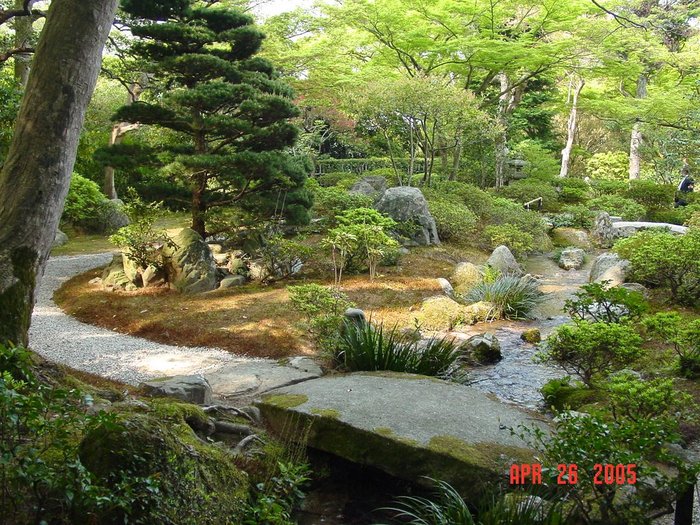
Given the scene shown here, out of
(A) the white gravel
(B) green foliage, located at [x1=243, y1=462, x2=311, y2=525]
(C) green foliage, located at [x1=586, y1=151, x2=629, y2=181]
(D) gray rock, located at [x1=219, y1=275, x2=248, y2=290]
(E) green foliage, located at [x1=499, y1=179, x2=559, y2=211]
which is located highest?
(C) green foliage, located at [x1=586, y1=151, x2=629, y2=181]

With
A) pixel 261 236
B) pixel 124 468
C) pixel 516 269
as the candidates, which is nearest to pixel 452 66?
pixel 516 269

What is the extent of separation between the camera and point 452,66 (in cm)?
1777

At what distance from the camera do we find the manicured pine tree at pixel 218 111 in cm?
866

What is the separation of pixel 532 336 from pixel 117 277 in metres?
6.28

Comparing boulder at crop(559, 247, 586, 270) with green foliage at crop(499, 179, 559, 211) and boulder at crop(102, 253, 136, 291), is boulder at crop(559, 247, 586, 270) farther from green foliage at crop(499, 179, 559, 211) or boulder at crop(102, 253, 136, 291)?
boulder at crop(102, 253, 136, 291)

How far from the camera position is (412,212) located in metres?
11.7

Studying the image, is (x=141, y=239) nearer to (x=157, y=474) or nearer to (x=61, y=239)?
(x=61, y=239)

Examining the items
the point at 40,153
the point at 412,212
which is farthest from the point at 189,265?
the point at 40,153

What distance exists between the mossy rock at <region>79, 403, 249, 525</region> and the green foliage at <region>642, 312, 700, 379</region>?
359 centimetres

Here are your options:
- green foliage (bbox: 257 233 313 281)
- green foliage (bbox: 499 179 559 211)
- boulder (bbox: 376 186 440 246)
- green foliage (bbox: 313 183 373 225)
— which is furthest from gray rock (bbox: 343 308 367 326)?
green foliage (bbox: 499 179 559 211)

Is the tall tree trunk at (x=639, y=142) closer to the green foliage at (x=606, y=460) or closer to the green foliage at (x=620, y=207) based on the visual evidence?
the green foliage at (x=620, y=207)

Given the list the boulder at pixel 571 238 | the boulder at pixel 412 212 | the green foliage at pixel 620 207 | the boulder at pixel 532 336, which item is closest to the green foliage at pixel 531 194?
the green foliage at pixel 620 207

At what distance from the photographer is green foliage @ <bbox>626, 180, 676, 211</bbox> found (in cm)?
1695

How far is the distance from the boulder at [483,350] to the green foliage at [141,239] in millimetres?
4806
